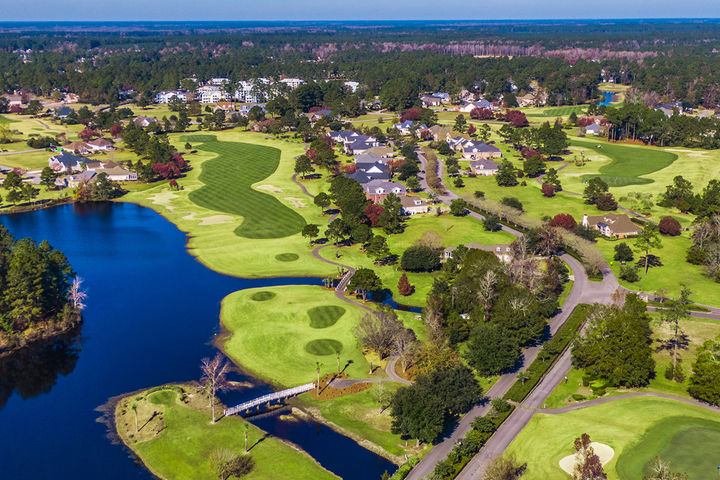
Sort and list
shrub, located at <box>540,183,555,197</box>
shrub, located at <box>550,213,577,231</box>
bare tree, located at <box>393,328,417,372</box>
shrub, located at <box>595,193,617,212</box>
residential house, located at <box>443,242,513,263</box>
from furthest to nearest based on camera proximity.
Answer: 1. shrub, located at <box>540,183,555,197</box>
2. shrub, located at <box>595,193,617,212</box>
3. shrub, located at <box>550,213,577,231</box>
4. residential house, located at <box>443,242,513,263</box>
5. bare tree, located at <box>393,328,417,372</box>

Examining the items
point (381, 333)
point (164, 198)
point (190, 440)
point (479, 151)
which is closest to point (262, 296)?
point (381, 333)

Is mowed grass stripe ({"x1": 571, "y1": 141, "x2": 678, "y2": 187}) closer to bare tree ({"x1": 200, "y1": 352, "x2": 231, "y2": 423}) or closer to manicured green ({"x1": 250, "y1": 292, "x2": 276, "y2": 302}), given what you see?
manicured green ({"x1": 250, "y1": 292, "x2": 276, "y2": 302})

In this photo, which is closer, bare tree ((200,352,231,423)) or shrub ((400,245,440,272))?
bare tree ((200,352,231,423))

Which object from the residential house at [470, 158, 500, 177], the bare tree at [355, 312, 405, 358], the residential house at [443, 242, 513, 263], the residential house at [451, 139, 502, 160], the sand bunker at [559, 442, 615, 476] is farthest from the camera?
the residential house at [451, 139, 502, 160]

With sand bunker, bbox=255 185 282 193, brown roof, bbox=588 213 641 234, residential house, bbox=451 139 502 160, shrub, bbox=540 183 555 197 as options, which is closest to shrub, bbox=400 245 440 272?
brown roof, bbox=588 213 641 234

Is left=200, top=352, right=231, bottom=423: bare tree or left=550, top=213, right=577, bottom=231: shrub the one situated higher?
left=550, top=213, right=577, bottom=231: shrub

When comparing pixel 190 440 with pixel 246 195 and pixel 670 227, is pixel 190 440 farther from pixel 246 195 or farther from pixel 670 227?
pixel 670 227

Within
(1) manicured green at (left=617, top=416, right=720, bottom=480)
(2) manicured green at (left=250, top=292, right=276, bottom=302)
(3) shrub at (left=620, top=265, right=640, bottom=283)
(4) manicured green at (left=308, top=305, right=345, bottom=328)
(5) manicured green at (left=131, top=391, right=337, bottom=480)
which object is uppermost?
(3) shrub at (left=620, top=265, right=640, bottom=283)

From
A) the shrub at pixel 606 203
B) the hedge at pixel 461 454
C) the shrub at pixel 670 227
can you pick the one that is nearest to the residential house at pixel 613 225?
the shrub at pixel 670 227
